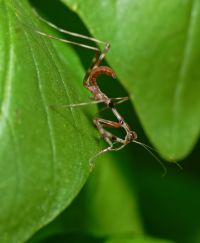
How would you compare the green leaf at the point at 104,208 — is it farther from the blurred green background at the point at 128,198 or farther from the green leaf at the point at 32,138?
the green leaf at the point at 32,138

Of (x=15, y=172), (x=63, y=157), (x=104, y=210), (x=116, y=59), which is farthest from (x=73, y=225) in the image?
(x=15, y=172)

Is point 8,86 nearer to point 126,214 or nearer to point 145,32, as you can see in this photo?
point 145,32

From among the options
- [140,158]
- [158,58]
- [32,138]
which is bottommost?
[140,158]

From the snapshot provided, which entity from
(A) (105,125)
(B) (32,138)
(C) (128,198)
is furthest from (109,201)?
(B) (32,138)

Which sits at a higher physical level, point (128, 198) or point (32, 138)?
point (32, 138)

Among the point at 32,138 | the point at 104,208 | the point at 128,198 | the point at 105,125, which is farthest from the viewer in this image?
the point at 128,198

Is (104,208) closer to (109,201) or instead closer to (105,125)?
(109,201)

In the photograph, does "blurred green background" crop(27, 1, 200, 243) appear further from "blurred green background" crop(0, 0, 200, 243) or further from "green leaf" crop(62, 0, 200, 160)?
"green leaf" crop(62, 0, 200, 160)
